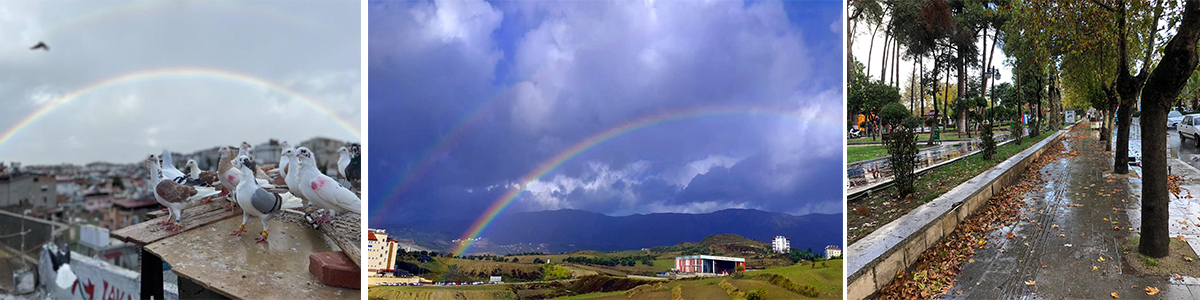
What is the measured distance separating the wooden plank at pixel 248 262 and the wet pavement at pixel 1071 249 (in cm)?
413

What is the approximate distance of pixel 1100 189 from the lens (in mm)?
7465

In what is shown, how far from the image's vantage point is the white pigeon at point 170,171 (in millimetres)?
3057

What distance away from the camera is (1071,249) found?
477cm

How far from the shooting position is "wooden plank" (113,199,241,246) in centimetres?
222

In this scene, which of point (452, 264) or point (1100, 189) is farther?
point (1100, 189)

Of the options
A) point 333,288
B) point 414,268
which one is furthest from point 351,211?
point 414,268

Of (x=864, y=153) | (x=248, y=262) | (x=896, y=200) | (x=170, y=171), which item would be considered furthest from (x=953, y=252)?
(x=864, y=153)

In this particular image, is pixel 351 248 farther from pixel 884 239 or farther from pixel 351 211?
pixel 884 239

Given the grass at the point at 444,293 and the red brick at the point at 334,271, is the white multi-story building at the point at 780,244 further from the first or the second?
the red brick at the point at 334,271

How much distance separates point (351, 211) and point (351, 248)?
428 mm

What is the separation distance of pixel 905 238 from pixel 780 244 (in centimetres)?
105

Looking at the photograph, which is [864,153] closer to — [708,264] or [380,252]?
[708,264]

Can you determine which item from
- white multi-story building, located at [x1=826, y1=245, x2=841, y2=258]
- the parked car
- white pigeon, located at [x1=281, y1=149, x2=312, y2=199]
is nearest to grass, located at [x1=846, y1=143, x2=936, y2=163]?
white multi-story building, located at [x1=826, y1=245, x2=841, y2=258]

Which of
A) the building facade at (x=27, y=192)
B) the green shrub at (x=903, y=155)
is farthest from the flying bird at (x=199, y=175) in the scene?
the green shrub at (x=903, y=155)
